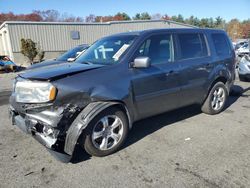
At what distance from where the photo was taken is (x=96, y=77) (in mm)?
3564

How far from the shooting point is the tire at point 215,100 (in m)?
5.45

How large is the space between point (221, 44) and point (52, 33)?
21.7 m

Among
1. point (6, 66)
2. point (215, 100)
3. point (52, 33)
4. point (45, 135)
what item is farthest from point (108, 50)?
point (52, 33)

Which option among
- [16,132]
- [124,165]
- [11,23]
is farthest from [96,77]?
[11,23]

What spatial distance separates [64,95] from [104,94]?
1.94 ft

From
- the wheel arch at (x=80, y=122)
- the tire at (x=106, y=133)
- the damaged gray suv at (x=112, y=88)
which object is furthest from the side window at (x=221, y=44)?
the wheel arch at (x=80, y=122)

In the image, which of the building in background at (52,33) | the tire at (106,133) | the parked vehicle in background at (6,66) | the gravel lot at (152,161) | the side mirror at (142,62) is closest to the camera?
the gravel lot at (152,161)

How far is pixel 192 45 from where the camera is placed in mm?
4945

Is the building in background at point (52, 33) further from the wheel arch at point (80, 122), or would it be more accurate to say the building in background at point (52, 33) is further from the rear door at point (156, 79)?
the wheel arch at point (80, 122)

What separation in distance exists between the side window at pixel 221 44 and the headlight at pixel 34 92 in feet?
12.8

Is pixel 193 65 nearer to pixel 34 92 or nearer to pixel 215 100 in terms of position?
pixel 215 100

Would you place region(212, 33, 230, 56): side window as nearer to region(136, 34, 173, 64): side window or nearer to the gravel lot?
region(136, 34, 173, 64): side window

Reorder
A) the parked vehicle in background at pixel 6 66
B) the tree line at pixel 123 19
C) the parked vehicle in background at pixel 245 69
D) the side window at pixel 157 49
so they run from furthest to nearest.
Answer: the tree line at pixel 123 19
the parked vehicle in background at pixel 6 66
the parked vehicle in background at pixel 245 69
the side window at pixel 157 49

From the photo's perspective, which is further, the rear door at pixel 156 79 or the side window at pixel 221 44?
the side window at pixel 221 44
